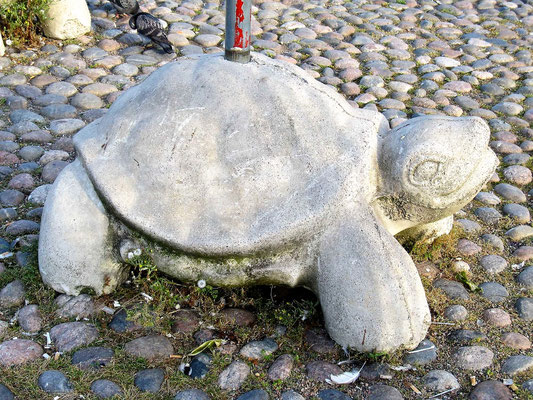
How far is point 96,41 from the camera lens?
235 inches

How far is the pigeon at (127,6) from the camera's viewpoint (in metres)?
6.15

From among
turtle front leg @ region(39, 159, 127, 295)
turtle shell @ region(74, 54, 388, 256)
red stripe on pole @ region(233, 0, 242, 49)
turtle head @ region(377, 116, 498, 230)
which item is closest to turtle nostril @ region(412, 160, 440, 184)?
turtle head @ region(377, 116, 498, 230)

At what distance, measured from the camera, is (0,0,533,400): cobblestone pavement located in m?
2.94

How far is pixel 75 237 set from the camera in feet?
10.4

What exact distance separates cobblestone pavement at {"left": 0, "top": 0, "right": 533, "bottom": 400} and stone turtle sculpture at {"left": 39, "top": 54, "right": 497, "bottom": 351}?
22 cm

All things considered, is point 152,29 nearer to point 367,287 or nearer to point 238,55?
point 238,55

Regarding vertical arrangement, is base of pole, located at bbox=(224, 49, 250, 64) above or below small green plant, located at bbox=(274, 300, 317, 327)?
above

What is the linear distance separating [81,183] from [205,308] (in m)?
0.83

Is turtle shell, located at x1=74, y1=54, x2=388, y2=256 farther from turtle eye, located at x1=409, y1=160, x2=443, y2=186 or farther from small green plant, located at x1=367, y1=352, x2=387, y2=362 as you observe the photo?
small green plant, located at x1=367, y1=352, x2=387, y2=362

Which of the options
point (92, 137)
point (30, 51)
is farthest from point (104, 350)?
point (30, 51)

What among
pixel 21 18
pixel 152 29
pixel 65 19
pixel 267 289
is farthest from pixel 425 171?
pixel 21 18

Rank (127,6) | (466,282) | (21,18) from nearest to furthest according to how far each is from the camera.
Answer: (466,282) → (21,18) → (127,6)

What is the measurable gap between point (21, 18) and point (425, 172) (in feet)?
13.5

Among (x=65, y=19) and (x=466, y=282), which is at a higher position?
(x=65, y=19)
